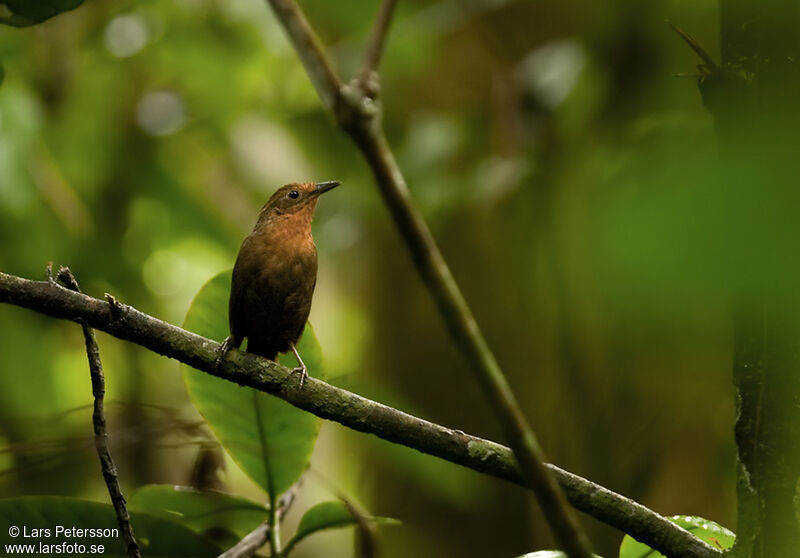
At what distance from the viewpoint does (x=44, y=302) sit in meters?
1.49

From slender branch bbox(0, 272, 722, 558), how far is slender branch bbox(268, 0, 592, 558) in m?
0.63

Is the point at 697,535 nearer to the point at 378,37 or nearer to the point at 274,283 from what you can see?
the point at 378,37

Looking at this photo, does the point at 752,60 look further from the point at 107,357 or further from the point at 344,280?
the point at 344,280

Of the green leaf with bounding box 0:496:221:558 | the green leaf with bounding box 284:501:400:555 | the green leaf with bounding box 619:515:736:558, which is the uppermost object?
the green leaf with bounding box 619:515:736:558

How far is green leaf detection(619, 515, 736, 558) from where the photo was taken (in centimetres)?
166

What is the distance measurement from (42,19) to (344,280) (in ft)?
14.9

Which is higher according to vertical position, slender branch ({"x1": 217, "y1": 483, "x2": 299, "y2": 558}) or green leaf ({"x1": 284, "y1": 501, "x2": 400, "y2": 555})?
green leaf ({"x1": 284, "y1": 501, "x2": 400, "y2": 555})

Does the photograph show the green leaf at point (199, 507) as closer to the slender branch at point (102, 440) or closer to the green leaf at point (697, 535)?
the slender branch at point (102, 440)

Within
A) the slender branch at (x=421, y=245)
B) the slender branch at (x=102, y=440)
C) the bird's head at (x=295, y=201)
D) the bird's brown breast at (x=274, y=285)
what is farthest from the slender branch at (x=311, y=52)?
the bird's head at (x=295, y=201)

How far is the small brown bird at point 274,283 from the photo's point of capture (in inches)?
103

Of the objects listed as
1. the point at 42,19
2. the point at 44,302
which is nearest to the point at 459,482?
the point at 44,302

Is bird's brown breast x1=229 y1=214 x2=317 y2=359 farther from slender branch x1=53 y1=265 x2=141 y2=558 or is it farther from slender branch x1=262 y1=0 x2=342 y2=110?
slender branch x1=262 y1=0 x2=342 y2=110

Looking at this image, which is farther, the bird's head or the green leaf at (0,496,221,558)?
the bird's head

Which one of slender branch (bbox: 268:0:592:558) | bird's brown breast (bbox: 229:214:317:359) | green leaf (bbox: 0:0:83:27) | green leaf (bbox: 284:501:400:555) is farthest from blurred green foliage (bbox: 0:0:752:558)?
slender branch (bbox: 268:0:592:558)
